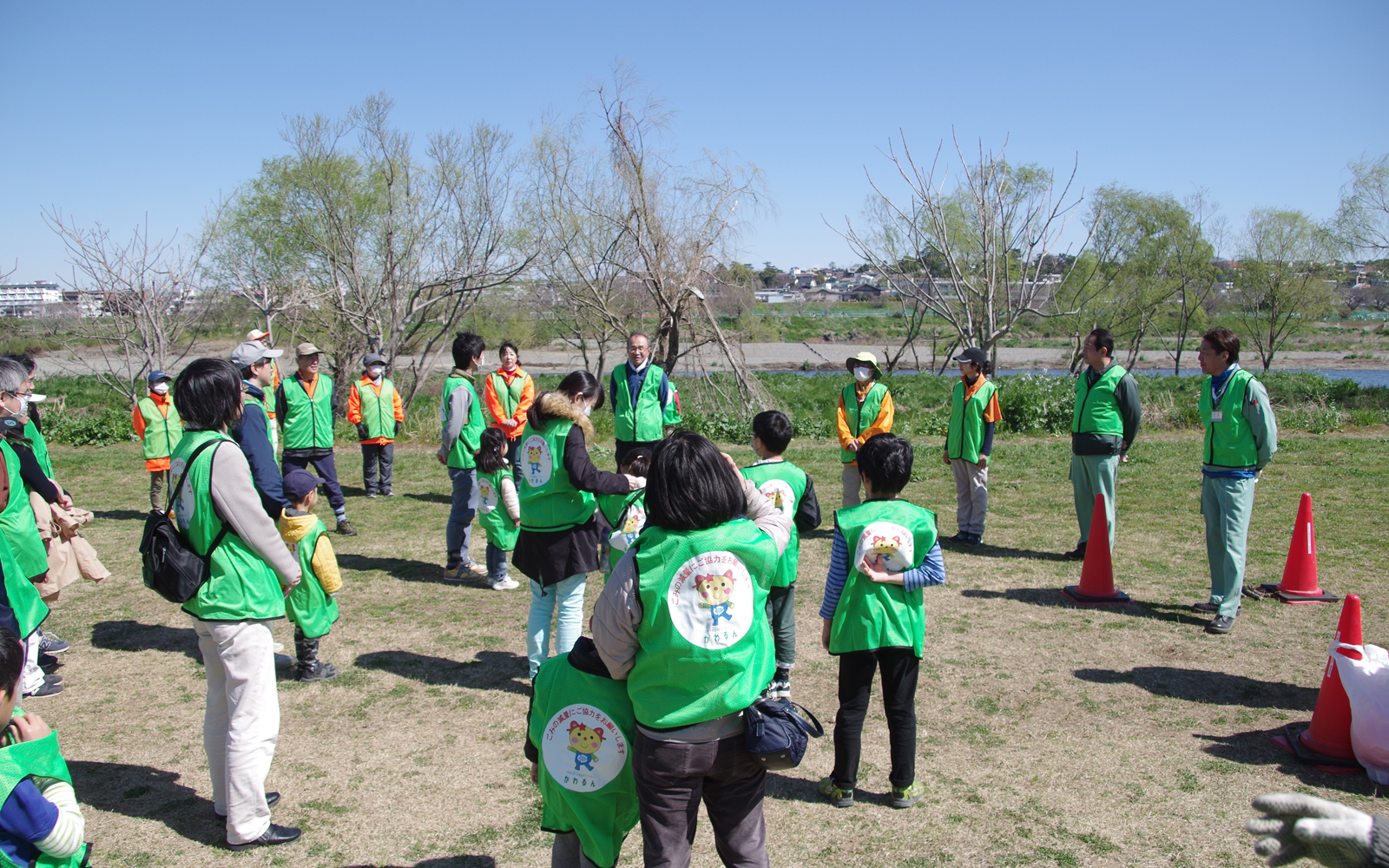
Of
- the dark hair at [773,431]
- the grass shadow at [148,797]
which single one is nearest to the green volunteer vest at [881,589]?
the dark hair at [773,431]

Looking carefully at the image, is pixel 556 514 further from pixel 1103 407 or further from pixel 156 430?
pixel 156 430

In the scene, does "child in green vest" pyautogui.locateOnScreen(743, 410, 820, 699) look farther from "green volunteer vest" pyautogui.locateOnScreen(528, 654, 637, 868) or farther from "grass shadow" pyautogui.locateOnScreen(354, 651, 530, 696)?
"green volunteer vest" pyautogui.locateOnScreen(528, 654, 637, 868)

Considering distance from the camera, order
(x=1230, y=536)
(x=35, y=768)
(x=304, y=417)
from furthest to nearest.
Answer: (x=304, y=417)
(x=1230, y=536)
(x=35, y=768)

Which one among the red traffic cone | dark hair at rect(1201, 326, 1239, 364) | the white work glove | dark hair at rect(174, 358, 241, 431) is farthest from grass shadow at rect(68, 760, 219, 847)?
dark hair at rect(1201, 326, 1239, 364)

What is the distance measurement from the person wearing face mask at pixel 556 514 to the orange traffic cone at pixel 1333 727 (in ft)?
11.3

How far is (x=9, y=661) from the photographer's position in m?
1.98

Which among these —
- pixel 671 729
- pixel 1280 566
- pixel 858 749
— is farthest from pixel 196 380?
pixel 1280 566

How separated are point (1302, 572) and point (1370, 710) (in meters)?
2.92

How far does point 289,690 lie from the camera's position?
15.9 feet

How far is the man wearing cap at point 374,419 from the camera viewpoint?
9.91 metres

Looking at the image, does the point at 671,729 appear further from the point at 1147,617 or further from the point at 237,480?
the point at 1147,617

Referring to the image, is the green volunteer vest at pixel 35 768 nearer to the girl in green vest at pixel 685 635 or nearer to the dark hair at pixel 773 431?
the girl in green vest at pixel 685 635

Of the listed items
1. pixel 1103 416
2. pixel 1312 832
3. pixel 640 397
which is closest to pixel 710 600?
pixel 1312 832

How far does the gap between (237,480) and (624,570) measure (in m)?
1.79
